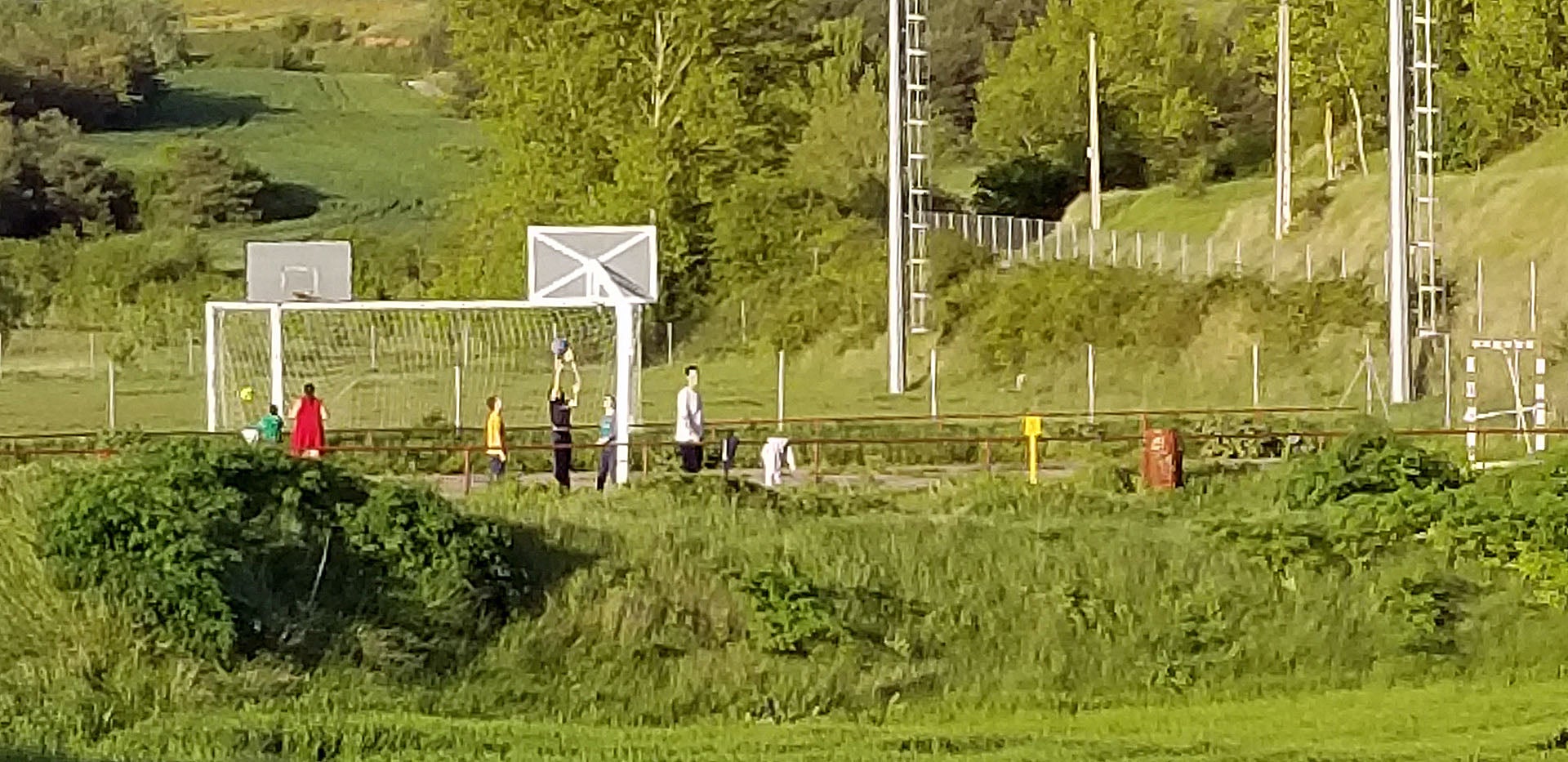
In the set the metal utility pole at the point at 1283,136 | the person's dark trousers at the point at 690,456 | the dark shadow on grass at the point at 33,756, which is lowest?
the dark shadow on grass at the point at 33,756

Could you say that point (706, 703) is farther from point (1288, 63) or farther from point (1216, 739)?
point (1288, 63)

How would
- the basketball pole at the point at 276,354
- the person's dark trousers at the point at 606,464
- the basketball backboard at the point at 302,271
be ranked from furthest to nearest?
the basketball backboard at the point at 302,271
the basketball pole at the point at 276,354
the person's dark trousers at the point at 606,464

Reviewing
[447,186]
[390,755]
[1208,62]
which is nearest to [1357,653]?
[390,755]

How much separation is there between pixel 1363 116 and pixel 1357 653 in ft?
193

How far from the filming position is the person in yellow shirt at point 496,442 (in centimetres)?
2742

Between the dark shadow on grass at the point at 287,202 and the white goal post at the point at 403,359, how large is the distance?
5590cm

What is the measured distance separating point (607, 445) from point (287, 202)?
82.4 metres

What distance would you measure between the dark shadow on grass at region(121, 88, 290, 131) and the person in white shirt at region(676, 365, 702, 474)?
99151mm

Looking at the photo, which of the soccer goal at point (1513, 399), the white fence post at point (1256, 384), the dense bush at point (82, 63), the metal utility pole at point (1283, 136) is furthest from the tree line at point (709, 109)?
the dense bush at point (82, 63)

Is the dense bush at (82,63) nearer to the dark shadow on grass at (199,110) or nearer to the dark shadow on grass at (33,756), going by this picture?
the dark shadow on grass at (199,110)

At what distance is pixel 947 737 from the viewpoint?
16281 mm

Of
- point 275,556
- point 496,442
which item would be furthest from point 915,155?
point 275,556

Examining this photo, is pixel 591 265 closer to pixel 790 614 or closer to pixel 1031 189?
pixel 790 614

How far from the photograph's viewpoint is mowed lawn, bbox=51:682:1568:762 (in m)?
14.9
